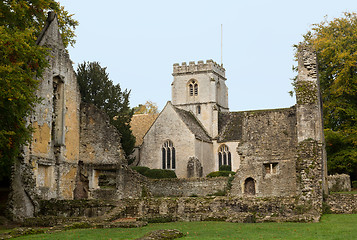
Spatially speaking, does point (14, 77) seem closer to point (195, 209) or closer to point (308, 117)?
point (195, 209)

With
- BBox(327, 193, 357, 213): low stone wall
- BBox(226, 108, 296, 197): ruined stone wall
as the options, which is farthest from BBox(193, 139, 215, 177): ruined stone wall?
BBox(327, 193, 357, 213): low stone wall

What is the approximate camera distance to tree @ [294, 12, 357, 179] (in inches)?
1194

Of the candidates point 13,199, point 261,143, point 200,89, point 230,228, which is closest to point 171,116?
point 200,89

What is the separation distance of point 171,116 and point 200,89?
10.1 metres

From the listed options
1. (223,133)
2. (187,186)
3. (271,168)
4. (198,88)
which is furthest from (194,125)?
(271,168)

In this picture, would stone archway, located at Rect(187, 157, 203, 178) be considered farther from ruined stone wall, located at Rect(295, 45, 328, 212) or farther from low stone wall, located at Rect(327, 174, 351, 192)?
ruined stone wall, located at Rect(295, 45, 328, 212)

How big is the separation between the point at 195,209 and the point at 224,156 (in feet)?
99.5

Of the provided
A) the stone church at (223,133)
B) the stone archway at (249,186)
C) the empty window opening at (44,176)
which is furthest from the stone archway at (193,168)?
the empty window opening at (44,176)

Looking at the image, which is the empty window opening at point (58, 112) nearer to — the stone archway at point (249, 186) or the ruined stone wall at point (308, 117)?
the stone archway at point (249, 186)

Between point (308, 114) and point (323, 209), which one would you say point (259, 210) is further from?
point (308, 114)

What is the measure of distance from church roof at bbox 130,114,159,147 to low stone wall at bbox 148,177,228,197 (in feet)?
48.3

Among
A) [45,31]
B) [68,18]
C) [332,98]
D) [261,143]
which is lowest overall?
[261,143]

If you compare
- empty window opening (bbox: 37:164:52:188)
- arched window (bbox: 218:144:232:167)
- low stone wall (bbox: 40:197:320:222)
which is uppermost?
arched window (bbox: 218:144:232:167)

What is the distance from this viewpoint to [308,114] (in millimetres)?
22703
